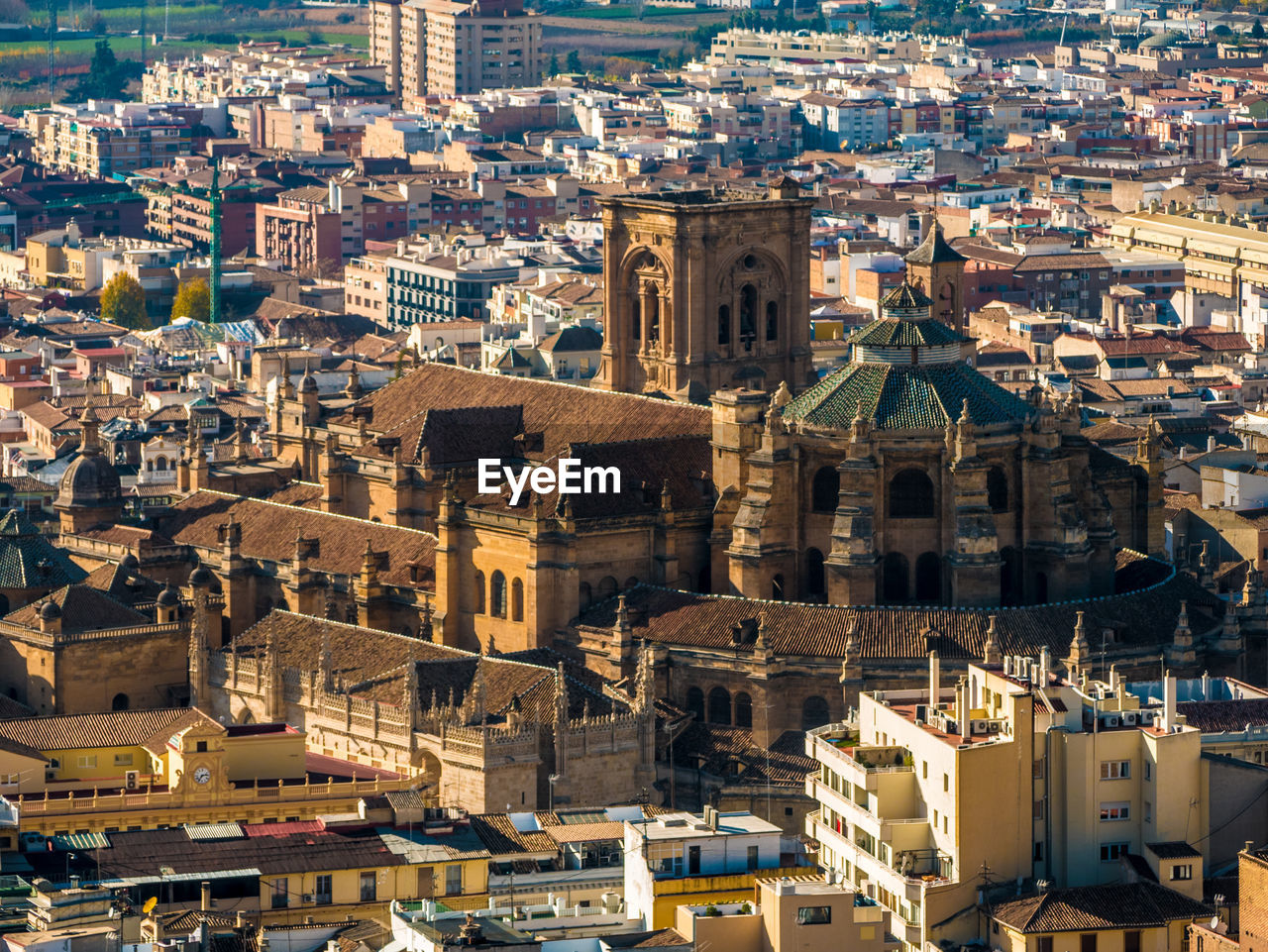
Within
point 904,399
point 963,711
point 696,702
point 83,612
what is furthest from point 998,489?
point 963,711

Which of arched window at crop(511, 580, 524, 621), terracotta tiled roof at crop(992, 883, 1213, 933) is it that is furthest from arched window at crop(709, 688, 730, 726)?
terracotta tiled roof at crop(992, 883, 1213, 933)

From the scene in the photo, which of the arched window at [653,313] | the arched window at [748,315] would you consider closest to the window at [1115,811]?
the arched window at [748,315]

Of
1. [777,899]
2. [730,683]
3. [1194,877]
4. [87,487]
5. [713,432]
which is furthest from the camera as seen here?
[87,487]

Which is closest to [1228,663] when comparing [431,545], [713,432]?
[713,432]

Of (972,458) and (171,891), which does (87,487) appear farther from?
(171,891)

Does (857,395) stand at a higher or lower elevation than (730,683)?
higher

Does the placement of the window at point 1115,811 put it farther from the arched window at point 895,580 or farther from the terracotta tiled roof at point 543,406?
the terracotta tiled roof at point 543,406

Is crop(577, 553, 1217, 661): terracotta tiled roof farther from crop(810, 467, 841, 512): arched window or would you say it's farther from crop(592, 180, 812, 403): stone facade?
crop(592, 180, 812, 403): stone facade
